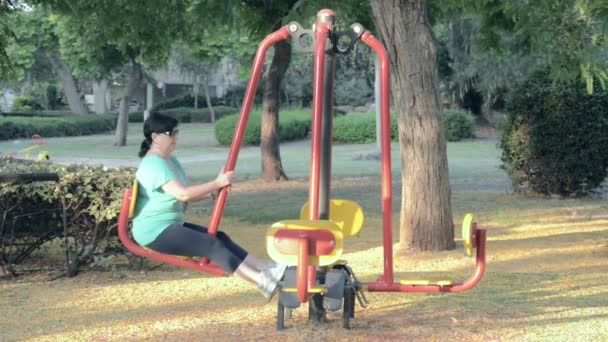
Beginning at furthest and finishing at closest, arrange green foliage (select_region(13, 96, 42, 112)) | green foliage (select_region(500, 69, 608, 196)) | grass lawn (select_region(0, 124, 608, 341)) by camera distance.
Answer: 1. green foliage (select_region(13, 96, 42, 112))
2. green foliage (select_region(500, 69, 608, 196))
3. grass lawn (select_region(0, 124, 608, 341))

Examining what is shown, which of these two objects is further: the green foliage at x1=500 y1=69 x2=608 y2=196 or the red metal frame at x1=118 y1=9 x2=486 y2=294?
the green foliage at x1=500 y1=69 x2=608 y2=196

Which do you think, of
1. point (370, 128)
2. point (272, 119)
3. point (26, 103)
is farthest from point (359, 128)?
point (26, 103)

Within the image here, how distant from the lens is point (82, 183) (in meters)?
7.95

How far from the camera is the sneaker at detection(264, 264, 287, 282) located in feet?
17.5

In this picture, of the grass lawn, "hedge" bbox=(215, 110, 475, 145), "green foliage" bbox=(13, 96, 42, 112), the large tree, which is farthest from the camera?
"green foliage" bbox=(13, 96, 42, 112)

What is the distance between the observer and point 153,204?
→ 17.1ft

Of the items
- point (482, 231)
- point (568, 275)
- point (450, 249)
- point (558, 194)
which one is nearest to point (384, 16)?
point (450, 249)

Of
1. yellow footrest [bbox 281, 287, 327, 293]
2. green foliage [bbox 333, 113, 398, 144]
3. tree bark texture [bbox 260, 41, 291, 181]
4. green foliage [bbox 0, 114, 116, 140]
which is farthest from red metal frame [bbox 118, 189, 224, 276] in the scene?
green foliage [bbox 0, 114, 116, 140]

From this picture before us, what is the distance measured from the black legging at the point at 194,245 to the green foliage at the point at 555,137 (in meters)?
9.99

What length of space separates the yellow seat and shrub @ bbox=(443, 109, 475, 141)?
106 ft

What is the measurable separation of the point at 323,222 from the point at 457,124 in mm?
32770

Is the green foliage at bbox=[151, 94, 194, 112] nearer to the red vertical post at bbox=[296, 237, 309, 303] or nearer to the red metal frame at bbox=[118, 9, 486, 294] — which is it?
the red metal frame at bbox=[118, 9, 486, 294]

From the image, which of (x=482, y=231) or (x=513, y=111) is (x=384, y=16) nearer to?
(x=482, y=231)

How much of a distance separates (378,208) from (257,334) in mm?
8608
